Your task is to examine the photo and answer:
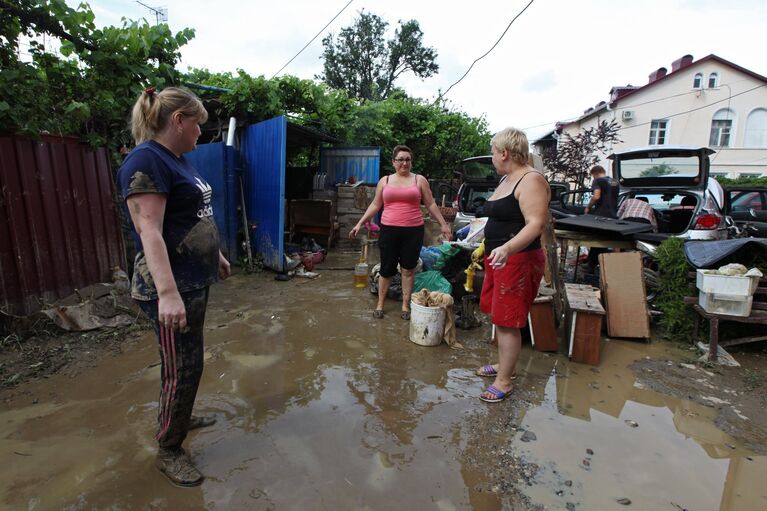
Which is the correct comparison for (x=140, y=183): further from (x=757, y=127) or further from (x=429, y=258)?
(x=757, y=127)

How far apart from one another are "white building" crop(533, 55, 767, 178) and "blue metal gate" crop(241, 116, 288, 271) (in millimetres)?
18715

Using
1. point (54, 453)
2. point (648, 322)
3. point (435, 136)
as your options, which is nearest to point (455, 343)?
point (648, 322)

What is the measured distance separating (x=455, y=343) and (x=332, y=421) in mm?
1651

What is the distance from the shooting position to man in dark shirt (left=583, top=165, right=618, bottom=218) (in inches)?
235

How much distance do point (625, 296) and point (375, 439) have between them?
3148 mm

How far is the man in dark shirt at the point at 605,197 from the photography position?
596 cm

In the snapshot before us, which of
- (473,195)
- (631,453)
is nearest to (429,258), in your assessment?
(473,195)

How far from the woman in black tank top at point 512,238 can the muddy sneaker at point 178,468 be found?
6.07ft

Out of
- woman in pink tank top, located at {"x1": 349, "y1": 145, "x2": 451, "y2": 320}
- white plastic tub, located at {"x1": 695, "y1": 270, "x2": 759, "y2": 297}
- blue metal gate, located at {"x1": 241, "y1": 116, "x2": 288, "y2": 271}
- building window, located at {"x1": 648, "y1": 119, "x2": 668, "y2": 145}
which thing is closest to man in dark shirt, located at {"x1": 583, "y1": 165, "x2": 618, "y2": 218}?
white plastic tub, located at {"x1": 695, "y1": 270, "x2": 759, "y2": 297}

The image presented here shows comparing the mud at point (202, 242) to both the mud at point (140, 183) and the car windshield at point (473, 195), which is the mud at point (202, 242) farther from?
the car windshield at point (473, 195)

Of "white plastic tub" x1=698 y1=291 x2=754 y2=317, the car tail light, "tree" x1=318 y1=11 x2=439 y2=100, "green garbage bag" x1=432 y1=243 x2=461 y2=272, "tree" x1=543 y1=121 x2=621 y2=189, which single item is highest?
"tree" x1=318 y1=11 x2=439 y2=100

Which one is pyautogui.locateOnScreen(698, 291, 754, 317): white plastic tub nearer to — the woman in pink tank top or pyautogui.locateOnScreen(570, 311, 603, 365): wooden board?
pyautogui.locateOnScreen(570, 311, 603, 365): wooden board

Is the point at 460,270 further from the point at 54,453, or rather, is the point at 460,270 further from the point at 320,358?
the point at 54,453

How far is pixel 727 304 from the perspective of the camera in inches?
138
